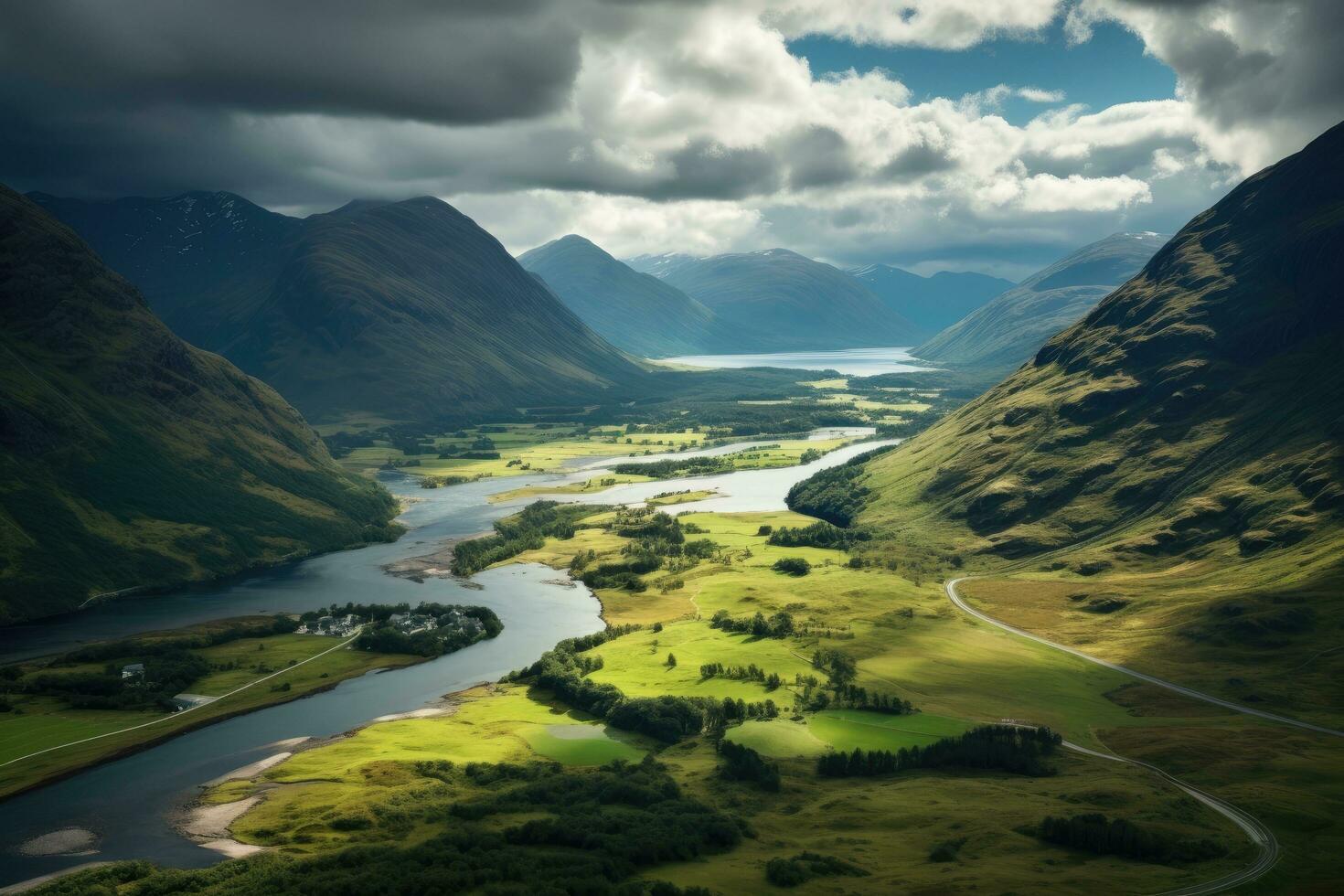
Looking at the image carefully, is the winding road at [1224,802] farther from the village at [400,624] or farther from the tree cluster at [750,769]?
the village at [400,624]

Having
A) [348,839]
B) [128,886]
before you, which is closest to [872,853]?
[348,839]

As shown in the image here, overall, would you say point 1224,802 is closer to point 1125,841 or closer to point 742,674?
point 1125,841

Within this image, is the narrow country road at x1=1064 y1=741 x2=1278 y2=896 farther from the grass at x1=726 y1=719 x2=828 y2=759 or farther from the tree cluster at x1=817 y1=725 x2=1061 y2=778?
the grass at x1=726 y1=719 x2=828 y2=759

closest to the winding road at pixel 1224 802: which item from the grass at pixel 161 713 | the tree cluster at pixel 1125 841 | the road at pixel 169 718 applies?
the tree cluster at pixel 1125 841

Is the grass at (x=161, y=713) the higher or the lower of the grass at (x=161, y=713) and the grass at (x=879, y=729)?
the higher

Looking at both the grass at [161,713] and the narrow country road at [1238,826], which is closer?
the narrow country road at [1238,826]

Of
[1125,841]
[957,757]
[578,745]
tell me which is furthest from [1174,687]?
[578,745]

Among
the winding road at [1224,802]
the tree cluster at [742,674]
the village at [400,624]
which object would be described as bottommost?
the winding road at [1224,802]

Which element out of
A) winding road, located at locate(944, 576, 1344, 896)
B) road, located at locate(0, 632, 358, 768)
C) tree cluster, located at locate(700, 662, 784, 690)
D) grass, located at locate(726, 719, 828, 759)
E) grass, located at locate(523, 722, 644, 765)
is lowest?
winding road, located at locate(944, 576, 1344, 896)

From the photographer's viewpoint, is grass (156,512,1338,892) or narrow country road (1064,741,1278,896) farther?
grass (156,512,1338,892)

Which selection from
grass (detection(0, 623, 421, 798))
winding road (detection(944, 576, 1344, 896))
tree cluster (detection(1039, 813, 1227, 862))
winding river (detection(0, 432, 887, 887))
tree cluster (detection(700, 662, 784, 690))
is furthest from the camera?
tree cluster (detection(700, 662, 784, 690))

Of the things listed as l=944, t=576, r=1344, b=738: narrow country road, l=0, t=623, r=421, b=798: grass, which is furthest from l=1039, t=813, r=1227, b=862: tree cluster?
l=0, t=623, r=421, b=798: grass

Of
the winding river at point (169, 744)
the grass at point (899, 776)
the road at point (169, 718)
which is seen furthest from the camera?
the road at point (169, 718)
